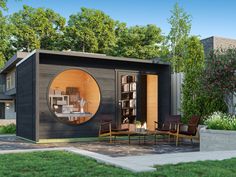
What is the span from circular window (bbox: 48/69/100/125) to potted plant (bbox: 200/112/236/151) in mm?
4309

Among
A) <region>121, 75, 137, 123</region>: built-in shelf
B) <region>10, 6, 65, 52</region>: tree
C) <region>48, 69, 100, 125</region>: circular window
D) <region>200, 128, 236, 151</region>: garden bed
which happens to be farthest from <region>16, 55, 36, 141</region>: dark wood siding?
<region>10, 6, 65, 52</region>: tree

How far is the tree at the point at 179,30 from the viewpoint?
56.2 feet

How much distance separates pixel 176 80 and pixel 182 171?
314 inches

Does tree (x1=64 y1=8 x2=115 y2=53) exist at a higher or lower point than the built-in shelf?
higher

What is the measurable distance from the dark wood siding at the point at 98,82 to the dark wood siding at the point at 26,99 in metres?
0.27

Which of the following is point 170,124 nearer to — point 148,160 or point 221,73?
point 221,73

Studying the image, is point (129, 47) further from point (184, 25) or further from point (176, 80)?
point (176, 80)

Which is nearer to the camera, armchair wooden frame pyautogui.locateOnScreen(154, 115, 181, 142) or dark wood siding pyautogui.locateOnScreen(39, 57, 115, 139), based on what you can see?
armchair wooden frame pyautogui.locateOnScreen(154, 115, 181, 142)

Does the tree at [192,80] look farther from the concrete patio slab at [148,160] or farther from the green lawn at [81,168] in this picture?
the green lawn at [81,168]

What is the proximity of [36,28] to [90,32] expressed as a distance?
5368 mm

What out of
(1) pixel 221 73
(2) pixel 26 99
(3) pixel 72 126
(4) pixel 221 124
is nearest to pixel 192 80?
(1) pixel 221 73

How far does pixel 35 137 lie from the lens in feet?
34.1

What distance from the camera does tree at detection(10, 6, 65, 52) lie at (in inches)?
1294

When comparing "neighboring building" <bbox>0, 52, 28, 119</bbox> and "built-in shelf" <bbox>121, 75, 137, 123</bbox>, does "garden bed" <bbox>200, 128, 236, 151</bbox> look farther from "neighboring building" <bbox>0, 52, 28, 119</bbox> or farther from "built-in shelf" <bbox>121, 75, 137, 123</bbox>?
"neighboring building" <bbox>0, 52, 28, 119</bbox>
